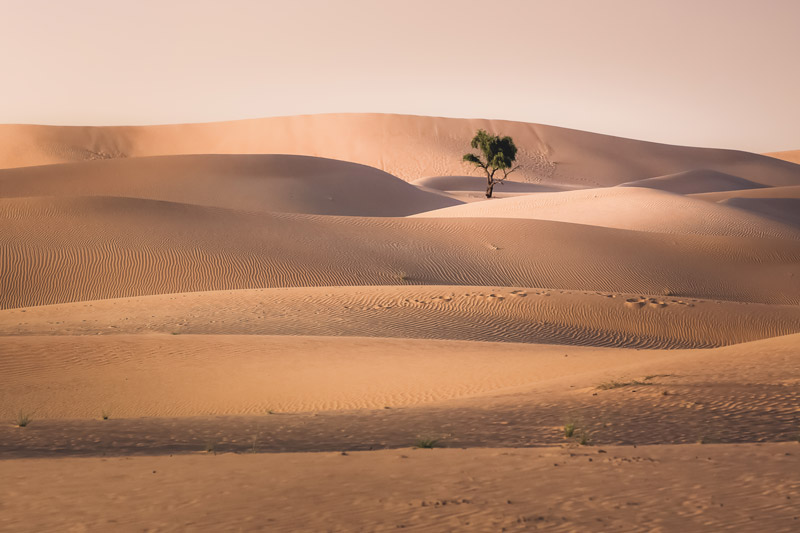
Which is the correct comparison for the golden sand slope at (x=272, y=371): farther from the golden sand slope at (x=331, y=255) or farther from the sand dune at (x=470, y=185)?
the sand dune at (x=470, y=185)

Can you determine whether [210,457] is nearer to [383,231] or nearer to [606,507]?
[606,507]

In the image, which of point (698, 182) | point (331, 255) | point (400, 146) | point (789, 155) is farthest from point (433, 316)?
point (789, 155)

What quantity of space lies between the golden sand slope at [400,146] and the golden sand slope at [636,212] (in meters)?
52.4

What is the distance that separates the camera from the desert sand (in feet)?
16.8

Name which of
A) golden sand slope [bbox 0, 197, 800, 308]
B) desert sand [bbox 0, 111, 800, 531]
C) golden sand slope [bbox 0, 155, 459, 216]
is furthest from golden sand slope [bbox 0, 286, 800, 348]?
golden sand slope [bbox 0, 155, 459, 216]

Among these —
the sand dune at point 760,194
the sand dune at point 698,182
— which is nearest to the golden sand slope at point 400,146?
the sand dune at point 698,182

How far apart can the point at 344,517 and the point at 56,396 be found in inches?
307

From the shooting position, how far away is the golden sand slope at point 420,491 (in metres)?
4.64

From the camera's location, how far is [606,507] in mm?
4926

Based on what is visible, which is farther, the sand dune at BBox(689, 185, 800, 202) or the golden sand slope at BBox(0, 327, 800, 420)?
the sand dune at BBox(689, 185, 800, 202)

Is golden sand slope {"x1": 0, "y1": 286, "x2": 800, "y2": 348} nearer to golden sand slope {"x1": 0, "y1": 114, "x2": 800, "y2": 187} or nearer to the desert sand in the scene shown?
the desert sand

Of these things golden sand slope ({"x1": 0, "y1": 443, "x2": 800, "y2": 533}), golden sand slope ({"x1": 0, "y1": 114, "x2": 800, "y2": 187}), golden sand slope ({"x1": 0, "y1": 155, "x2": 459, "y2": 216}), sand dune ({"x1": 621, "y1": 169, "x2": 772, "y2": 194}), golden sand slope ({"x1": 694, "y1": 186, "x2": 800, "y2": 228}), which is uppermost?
golden sand slope ({"x1": 0, "y1": 114, "x2": 800, "y2": 187})

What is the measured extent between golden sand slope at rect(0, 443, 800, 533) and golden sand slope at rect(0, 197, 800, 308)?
62.9 feet

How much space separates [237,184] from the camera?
5200 centimetres
